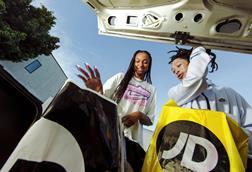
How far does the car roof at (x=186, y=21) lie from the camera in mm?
1684

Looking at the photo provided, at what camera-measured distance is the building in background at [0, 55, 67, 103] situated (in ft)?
25.8

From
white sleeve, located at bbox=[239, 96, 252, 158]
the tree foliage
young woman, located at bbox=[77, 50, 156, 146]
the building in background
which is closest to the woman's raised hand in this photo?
young woman, located at bbox=[77, 50, 156, 146]

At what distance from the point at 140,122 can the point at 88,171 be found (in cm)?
88

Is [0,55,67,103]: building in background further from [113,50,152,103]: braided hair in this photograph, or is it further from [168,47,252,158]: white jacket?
[168,47,252,158]: white jacket

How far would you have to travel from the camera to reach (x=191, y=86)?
1249 mm

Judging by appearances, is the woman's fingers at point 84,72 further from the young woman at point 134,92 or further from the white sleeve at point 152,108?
the white sleeve at point 152,108

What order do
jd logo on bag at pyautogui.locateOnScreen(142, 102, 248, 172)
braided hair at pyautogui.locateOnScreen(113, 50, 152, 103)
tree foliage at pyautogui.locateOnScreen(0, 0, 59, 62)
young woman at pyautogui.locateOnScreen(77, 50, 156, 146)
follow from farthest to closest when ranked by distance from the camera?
tree foliage at pyautogui.locateOnScreen(0, 0, 59, 62) < braided hair at pyautogui.locateOnScreen(113, 50, 152, 103) < young woman at pyautogui.locateOnScreen(77, 50, 156, 146) < jd logo on bag at pyautogui.locateOnScreen(142, 102, 248, 172)

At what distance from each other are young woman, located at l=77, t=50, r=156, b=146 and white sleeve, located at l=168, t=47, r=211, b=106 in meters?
0.33

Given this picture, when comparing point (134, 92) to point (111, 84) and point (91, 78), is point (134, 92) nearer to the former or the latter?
point (111, 84)

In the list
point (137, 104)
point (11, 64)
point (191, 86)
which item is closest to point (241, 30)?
point (191, 86)

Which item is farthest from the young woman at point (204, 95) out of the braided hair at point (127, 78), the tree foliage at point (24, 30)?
the tree foliage at point (24, 30)

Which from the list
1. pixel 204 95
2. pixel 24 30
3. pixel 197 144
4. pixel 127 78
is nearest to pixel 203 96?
pixel 204 95

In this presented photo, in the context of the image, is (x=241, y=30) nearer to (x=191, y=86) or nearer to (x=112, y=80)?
(x=191, y=86)

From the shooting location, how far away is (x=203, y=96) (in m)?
1.34
